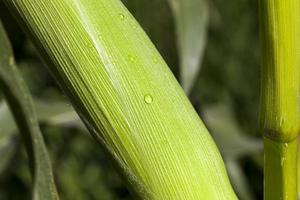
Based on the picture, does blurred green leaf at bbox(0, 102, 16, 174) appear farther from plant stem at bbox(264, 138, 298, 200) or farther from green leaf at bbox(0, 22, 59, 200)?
plant stem at bbox(264, 138, 298, 200)

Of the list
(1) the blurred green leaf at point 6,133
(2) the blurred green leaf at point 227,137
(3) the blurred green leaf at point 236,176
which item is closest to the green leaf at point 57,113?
(1) the blurred green leaf at point 6,133

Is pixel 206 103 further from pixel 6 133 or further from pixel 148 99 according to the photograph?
pixel 148 99

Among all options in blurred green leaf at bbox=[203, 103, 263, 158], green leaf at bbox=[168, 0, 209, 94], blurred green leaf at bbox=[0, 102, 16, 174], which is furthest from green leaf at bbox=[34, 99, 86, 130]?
blurred green leaf at bbox=[203, 103, 263, 158]

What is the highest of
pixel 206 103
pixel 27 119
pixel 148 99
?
pixel 148 99

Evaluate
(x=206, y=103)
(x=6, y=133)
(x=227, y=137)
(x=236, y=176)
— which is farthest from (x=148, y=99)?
(x=206, y=103)

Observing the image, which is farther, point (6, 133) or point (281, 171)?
point (6, 133)

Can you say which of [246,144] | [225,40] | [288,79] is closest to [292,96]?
[288,79]

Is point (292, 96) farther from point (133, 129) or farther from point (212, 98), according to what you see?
point (212, 98)
